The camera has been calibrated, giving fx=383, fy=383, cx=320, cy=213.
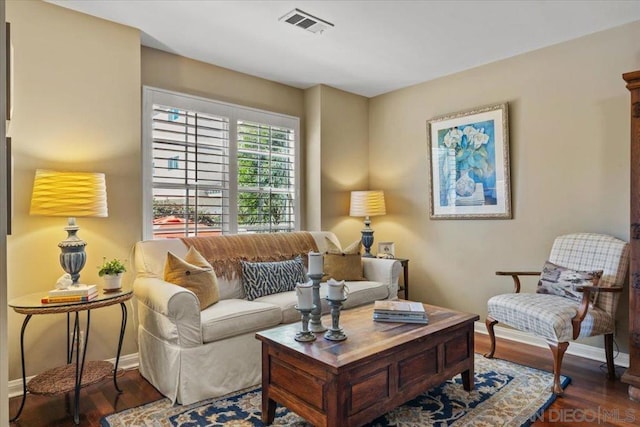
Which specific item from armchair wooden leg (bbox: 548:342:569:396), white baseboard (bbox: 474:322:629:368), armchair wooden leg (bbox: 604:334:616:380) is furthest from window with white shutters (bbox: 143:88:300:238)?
armchair wooden leg (bbox: 604:334:616:380)

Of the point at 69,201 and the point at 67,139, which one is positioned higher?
the point at 67,139

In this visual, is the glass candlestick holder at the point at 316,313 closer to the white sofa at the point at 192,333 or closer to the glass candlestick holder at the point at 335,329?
the glass candlestick holder at the point at 335,329

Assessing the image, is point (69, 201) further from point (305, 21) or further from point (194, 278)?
point (305, 21)

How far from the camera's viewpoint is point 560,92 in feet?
10.6

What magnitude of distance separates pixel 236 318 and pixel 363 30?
7.76ft

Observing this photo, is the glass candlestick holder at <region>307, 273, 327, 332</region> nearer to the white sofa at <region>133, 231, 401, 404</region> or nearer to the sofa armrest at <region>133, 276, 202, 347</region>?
the white sofa at <region>133, 231, 401, 404</region>

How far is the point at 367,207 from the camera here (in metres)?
4.26

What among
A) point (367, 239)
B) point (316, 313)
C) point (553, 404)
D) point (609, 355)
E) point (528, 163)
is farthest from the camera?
point (367, 239)

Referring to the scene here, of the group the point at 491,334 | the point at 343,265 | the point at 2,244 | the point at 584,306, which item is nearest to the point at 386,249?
the point at 343,265

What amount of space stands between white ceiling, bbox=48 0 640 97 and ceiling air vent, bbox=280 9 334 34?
0.05 meters

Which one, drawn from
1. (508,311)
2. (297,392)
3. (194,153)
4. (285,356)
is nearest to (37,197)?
(194,153)

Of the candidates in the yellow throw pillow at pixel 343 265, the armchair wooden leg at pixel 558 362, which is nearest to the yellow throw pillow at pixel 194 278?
the yellow throw pillow at pixel 343 265

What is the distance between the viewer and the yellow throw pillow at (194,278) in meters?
2.62

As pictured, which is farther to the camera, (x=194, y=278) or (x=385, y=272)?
(x=385, y=272)
